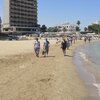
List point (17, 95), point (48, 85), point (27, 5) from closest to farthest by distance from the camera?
point (17, 95), point (48, 85), point (27, 5)

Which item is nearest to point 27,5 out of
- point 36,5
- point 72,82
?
Answer: point 36,5

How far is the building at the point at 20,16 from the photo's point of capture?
157375 mm

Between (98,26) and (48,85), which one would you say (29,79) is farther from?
(98,26)

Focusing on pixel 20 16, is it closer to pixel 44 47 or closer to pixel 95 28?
pixel 95 28

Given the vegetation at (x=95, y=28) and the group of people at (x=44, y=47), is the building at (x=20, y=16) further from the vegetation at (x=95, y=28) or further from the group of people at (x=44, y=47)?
the group of people at (x=44, y=47)

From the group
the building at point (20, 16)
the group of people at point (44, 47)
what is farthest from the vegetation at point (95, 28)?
the group of people at point (44, 47)

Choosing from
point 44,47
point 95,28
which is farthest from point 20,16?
point 44,47

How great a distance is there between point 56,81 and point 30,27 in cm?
15372

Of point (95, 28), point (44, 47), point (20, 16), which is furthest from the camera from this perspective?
point (95, 28)

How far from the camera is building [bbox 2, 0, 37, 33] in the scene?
157375 mm

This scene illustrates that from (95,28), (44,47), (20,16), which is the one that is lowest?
(95,28)

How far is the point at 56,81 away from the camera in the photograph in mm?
14117

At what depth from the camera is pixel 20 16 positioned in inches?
6476

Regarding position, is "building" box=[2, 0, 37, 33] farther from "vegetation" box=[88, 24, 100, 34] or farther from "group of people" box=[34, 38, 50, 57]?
"group of people" box=[34, 38, 50, 57]
